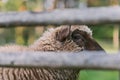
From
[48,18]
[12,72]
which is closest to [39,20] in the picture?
[48,18]

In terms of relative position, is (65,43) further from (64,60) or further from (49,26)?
(64,60)

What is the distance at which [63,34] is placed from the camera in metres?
6.27

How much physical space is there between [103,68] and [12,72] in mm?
2760

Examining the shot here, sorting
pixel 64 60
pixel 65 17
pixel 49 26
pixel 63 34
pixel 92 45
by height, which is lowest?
pixel 92 45

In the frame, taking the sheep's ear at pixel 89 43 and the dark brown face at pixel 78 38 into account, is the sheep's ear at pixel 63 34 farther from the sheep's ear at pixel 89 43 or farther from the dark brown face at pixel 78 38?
the sheep's ear at pixel 89 43

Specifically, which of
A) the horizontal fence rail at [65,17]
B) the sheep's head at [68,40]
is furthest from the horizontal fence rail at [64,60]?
the sheep's head at [68,40]

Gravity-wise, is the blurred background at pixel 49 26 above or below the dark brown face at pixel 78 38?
below

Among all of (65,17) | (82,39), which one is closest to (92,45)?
(82,39)

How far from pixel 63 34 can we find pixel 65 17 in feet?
10.8

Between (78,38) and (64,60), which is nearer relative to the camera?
(64,60)

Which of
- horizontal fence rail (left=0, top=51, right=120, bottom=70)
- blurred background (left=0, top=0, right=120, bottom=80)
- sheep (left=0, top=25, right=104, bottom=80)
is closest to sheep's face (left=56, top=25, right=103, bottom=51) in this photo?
sheep (left=0, top=25, right=104, bottom=80)

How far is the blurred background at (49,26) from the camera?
37.2 feet

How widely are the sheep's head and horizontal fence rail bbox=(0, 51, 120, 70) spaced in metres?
3.01

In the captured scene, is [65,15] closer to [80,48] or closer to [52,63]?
[52,63]
